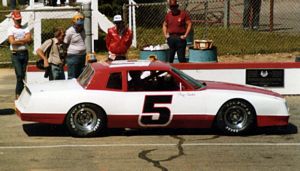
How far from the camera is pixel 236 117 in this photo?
35.9 feet

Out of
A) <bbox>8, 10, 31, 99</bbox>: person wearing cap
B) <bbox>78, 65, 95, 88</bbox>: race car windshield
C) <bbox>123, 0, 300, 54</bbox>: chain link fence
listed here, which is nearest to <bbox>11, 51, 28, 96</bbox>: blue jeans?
<bbox>8, 10, 31, 99</bbox>: person wearing cap

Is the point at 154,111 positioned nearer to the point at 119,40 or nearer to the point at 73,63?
the point at 73,63

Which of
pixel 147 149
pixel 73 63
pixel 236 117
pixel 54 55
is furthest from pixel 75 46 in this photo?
pixel 147 149

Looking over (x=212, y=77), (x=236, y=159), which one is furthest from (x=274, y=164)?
(x=212, y=77)

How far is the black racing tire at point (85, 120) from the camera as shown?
418 inches

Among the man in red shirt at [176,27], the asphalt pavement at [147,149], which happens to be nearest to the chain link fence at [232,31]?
the man in red shirt at [176,27]

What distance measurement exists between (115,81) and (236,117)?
1960 millimetres

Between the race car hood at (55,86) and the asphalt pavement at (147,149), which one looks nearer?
the asphalt pavement at (147,149)

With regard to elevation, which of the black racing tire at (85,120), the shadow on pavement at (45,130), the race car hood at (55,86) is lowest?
the shadow on pavement at (45,130)

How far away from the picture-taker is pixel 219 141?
1053 centimetres

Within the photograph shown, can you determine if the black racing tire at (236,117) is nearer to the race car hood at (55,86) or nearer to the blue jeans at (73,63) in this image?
the race car hood at (55,86)

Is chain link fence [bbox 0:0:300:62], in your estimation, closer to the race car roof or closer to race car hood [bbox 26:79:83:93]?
the race car roof

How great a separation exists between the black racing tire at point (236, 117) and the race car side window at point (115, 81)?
1604mm

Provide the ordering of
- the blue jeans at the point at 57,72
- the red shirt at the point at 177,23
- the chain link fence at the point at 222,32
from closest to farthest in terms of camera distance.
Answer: the blue jeans at the point at 57,72 < the red shirt at the point at 177,23 < the chain link fence at the point at 222,32
